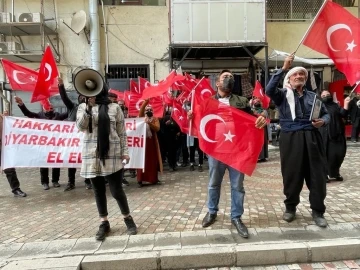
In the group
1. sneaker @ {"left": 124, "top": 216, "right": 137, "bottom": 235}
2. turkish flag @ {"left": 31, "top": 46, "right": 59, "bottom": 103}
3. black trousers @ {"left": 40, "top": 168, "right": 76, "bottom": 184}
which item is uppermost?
turkish flag @ {"left": 31, "top": 46, "right": 59, "bottom": 103}

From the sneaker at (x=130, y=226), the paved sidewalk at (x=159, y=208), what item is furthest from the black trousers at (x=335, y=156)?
the sneaker at (x=130, y=226)

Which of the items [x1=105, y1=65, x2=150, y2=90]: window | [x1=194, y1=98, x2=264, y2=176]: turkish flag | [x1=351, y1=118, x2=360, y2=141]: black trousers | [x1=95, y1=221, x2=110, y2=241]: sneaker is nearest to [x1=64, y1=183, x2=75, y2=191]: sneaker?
[x1=95, y1=221, x2=110, y2=241]: sneaker

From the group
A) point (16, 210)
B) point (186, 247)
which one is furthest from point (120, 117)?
point (16, 210)

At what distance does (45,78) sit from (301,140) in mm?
5100

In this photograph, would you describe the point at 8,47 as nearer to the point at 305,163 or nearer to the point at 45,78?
the point at 45,78

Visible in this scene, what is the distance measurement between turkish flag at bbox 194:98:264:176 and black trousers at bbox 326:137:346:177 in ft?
11.0

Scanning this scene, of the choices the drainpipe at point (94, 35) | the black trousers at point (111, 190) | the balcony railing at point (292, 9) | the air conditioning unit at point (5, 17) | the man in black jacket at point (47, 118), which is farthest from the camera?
the balcony railing at point (292, 9)

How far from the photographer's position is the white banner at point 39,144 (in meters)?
6.38

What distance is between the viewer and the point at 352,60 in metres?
4.55

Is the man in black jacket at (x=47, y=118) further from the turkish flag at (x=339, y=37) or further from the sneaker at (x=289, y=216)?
the turkish flag at (x=339, y=37)

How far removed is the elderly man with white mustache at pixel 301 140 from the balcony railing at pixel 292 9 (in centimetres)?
1070

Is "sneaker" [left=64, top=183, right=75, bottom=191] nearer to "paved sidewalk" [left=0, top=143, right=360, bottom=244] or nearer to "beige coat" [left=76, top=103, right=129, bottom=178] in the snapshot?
"paved sidewalk" [left=0, top=143, right=360, bottom=244]

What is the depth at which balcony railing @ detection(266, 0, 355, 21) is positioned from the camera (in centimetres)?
1400

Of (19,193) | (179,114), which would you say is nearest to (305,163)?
(179,114)
